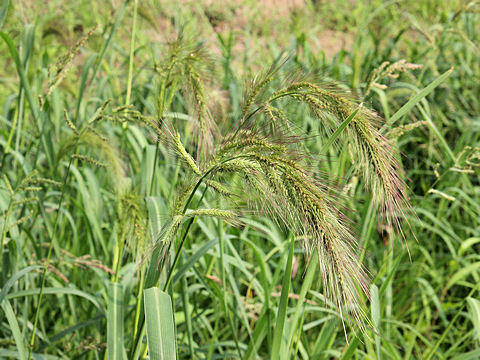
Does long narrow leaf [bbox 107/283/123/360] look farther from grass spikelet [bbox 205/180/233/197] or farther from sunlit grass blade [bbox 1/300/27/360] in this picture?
grass spikelet [bbox 205/180/233/197]

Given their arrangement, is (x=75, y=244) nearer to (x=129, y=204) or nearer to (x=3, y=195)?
(x=3, y=195)

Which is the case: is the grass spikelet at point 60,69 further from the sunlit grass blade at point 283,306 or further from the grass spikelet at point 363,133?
the sunlit grass blade at point 283,306

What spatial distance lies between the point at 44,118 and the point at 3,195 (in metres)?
0.30

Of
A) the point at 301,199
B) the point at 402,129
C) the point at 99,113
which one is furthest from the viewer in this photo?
the point at 402,129

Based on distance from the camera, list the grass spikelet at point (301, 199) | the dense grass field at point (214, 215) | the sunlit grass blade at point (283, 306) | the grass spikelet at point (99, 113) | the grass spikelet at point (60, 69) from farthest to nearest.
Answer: the grass spikelet at point (60, 69)
the grass spikelet at point (99, 113)
the sunlit grass blade at point (283, 306)
the dense grass field at point (214, 215)
the grass spikelet at point (301, 199)

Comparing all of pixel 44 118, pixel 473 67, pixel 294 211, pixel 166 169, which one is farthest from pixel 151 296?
pixel 473 67

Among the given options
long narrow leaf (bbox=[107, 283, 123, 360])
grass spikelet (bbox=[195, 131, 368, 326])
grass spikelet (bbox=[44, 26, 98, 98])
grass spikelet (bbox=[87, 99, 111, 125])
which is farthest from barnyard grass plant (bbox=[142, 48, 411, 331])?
grass spikelet (bbox=[44, 26, 98, 98])

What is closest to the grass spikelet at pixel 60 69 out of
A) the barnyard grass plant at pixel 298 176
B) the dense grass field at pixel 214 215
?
the dense grass field at pixel 214 215

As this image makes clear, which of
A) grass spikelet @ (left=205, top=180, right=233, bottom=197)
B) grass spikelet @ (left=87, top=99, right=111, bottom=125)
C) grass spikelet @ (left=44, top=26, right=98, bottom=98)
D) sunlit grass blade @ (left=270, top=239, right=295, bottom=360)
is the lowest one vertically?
sunlit grass blade @ (left=270, top=239, right=295, bottom=360)

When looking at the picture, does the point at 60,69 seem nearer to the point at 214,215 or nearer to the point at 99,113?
the point at 99,113

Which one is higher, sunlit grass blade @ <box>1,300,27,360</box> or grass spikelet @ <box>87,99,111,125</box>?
grass spikelet @ <box>87,99,111,125</box>

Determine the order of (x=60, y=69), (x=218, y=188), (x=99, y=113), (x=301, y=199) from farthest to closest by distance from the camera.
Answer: (x=60, y=69) < (x=99, y=113) < (x=218, y=188) < (x=301, y=199)

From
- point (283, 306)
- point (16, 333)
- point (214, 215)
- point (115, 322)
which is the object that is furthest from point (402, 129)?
point (16, 333)

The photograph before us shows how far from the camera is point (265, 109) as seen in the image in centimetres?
117
